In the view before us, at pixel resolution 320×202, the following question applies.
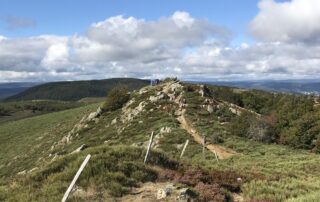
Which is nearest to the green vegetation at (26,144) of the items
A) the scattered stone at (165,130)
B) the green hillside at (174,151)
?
the green hillside at (174,151)

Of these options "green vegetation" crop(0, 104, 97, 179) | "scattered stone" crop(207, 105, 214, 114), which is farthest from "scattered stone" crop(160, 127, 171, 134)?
"green vegetation" crop(0, 104, 97, 179)

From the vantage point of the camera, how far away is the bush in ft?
262

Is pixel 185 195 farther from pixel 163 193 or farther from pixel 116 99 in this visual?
pixel 116 99

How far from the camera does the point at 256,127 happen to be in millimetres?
53781

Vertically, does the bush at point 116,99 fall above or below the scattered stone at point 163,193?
below

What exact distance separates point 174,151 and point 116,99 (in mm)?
39573

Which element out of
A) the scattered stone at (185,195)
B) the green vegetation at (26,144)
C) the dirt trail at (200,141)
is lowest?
the green vegetation at (26,144)

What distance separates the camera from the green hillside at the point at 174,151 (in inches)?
602

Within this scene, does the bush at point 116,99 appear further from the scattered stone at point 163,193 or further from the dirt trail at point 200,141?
the scattered stone at point 163,193

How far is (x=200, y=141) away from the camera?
47562 mm

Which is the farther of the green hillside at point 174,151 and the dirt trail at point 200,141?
the dirt trail at point 200,141

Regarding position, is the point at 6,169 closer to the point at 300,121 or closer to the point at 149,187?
the point at 300,121

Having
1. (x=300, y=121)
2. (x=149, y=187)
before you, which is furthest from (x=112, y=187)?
(x=300, y=121)

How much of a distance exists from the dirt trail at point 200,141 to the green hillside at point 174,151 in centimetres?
12
